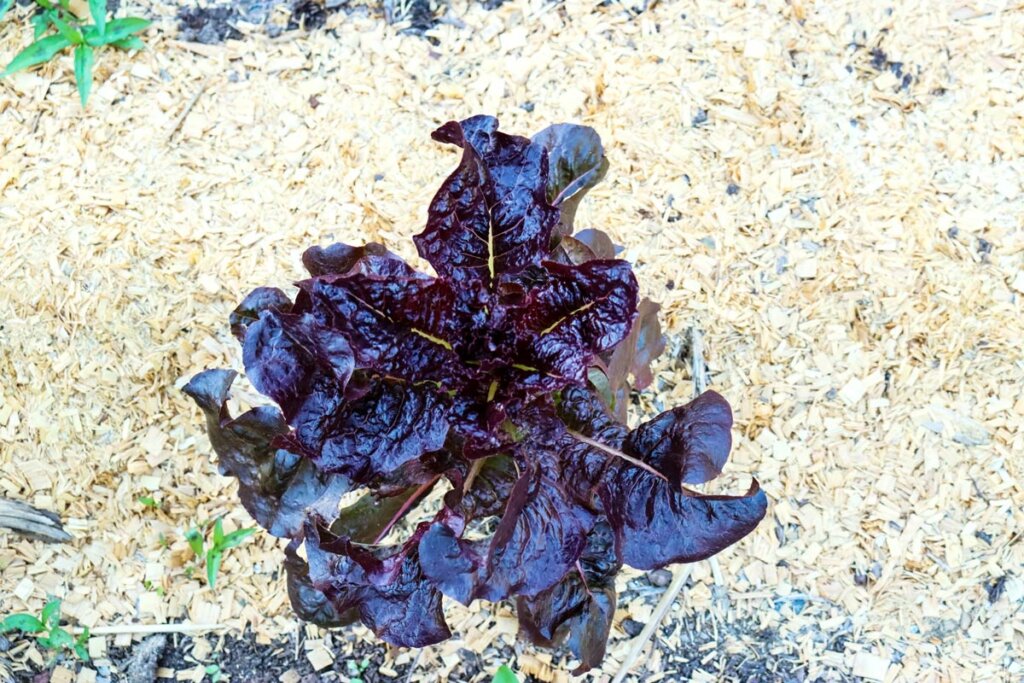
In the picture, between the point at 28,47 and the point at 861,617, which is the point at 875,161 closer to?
the point at 861,617

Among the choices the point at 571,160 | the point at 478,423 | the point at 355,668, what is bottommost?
the point at 355,668

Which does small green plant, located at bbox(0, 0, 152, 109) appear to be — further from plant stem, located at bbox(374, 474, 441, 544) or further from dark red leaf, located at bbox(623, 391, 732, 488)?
dark red leaf, located at bbox(623, 391, 732, 488)

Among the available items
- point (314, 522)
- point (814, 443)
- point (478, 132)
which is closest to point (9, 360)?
point (314, 522)

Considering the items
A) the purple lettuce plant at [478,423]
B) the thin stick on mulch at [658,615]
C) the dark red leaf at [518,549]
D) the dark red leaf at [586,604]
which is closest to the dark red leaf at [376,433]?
the purple lettuce plant at [478,423]

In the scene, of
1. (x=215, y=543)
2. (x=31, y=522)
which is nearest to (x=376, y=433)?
(x=215, y=543)

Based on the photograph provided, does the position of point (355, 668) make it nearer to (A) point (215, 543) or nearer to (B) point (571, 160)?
(A) point (215, 543)

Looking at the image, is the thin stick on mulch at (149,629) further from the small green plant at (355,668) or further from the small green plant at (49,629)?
the small green plant at (355,668)
